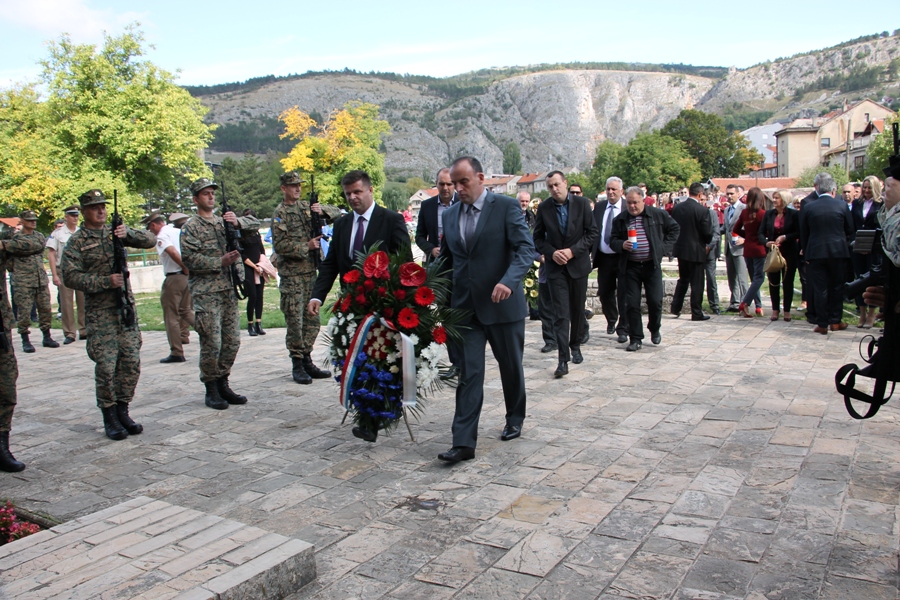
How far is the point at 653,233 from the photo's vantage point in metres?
9.39

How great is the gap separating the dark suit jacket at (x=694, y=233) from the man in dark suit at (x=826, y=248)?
56.3 inches

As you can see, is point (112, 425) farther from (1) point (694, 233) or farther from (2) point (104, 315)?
(1) point (694, 233)

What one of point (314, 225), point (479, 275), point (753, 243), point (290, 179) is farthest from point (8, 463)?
point (753, 243)

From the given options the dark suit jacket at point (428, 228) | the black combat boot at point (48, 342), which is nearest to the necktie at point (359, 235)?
the dark suit jacket at point (428, 228)

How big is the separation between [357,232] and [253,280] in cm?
598

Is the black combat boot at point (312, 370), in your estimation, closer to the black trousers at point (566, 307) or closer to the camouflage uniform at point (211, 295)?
the camouflage uniform at point (211, 295)

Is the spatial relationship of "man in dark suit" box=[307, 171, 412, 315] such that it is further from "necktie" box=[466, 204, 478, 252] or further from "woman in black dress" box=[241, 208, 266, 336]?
"woman in black dress" box=[241, 208, 266, 336]

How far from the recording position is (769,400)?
6.73 meters

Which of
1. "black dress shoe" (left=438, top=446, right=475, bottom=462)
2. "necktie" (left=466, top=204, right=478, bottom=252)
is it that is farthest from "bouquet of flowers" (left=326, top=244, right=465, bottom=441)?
"black dress shoe" (left=438, top=446, right=475, bottom=462)

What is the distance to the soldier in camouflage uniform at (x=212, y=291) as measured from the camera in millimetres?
7273

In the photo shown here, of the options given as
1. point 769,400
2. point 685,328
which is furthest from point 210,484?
point 685,328

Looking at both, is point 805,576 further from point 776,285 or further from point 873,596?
point 776,285

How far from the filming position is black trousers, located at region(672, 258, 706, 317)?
11.4 m

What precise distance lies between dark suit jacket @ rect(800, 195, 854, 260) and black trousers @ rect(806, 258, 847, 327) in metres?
→ 0.12
